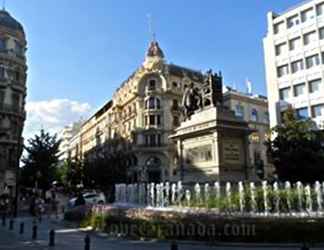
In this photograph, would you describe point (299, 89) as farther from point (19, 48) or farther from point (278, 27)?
point (19, 48)

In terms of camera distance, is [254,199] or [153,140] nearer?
[254,199]

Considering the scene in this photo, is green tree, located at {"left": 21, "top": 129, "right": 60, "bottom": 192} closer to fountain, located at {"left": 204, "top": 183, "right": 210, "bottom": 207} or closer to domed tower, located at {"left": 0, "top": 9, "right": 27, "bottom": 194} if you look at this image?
domed tower, located at {"left": 0, "top": 9, "right": 27, "bottom": 194}

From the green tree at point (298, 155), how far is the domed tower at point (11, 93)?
2764 cm

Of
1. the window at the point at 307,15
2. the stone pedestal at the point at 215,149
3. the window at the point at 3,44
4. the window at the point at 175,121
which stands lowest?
the stone pedestal at the point at 215,149

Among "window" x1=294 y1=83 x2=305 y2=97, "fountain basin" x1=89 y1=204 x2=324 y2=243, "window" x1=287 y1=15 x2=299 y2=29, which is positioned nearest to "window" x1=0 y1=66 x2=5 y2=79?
"window" x1=294 y1=83 x2=305 y2=97

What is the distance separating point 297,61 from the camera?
5009 cm

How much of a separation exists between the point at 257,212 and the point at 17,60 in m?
41.7

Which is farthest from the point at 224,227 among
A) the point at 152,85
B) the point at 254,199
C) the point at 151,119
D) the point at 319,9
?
the point at 152,85

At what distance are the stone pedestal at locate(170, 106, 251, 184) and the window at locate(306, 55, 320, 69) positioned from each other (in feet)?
103

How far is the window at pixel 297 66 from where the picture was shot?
162 feet

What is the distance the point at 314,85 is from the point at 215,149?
108 feet

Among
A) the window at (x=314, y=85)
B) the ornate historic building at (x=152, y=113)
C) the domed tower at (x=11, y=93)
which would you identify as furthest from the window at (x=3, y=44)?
the window at (x=314, y=85)

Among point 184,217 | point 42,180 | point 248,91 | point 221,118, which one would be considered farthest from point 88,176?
point 184,217

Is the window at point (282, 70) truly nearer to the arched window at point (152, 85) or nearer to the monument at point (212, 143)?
the arched window at point (152, 85)
